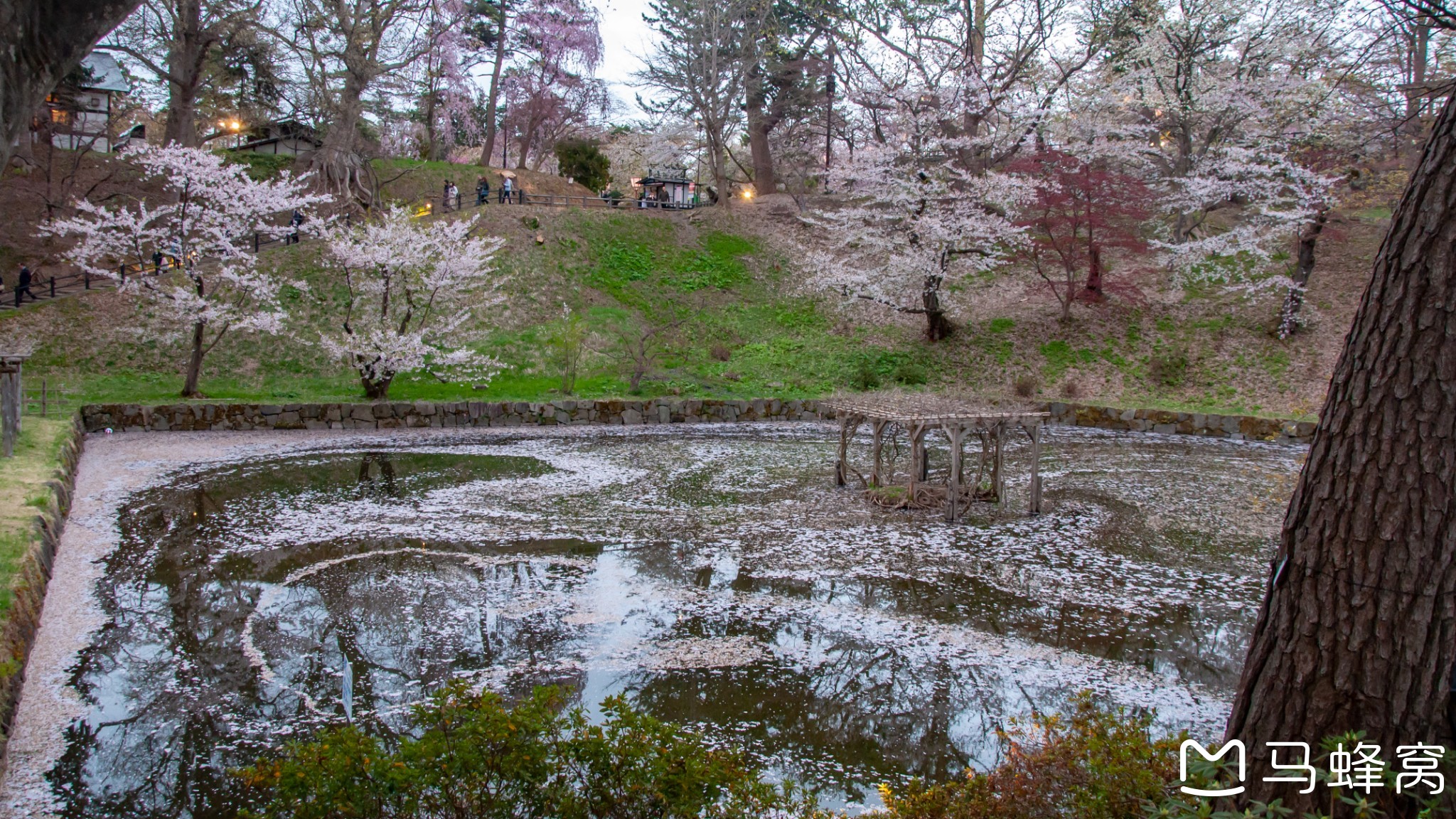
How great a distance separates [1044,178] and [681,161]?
2858cm

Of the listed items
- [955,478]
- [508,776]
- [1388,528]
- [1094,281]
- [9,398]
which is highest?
[1094,281]

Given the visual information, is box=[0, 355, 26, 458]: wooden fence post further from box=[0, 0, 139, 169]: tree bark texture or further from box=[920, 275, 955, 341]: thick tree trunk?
box=[920, 275, 955, 341]: thick tree trunk

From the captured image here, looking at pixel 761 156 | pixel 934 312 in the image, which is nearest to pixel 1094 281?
pixel 934 312

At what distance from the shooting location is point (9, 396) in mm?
12211

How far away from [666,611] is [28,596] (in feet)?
17.9

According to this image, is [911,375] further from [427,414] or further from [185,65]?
[185,65]

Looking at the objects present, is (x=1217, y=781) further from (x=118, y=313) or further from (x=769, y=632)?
(x=118, y=313)

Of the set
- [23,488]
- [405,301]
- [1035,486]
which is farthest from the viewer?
[405,301]

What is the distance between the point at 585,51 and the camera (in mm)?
39438

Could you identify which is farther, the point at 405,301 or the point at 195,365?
the point at 405,301

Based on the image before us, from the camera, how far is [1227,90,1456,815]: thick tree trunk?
2938 millimetres

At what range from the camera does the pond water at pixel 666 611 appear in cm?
589

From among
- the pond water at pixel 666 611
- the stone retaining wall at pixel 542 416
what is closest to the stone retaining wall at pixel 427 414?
the stone retaining wall at pixel 542 416

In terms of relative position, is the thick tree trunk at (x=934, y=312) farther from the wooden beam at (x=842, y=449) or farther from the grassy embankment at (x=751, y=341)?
the wooden beam at (x=842, y=449)
